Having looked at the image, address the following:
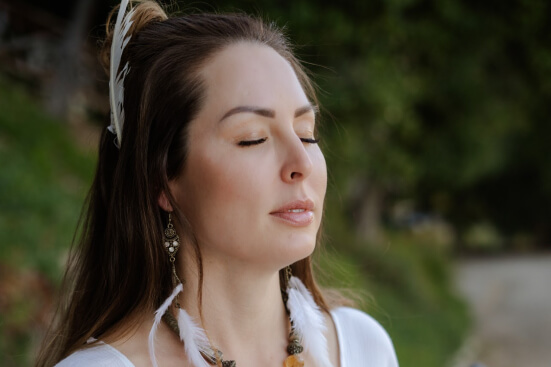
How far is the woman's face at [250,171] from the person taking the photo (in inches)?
66.8

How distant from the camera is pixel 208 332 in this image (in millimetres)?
1854

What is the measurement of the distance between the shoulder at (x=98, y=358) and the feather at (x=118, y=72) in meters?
0.58

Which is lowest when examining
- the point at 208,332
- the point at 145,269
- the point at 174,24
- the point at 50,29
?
the point at 208,332

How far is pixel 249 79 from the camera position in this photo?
1758 millimetres

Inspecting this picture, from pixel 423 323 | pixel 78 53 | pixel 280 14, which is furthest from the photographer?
pixel 423 323

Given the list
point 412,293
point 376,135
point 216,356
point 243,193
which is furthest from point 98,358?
point 412,293

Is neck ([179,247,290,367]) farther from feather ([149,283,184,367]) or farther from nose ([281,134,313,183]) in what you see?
nose ([281,134,313,183])

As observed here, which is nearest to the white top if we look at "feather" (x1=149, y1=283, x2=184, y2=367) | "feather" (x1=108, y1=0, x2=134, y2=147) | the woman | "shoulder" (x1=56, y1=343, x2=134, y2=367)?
the woman

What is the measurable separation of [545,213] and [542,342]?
1464 centimetres

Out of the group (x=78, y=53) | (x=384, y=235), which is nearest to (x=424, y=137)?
(x=384, y=235)

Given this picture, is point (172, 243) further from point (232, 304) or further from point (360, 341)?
point (360, 341)

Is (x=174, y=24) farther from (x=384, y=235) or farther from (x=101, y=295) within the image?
(x=384, y=235)

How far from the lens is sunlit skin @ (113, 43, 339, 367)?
1702mm

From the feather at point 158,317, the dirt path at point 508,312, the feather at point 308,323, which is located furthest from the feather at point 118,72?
the dirt path at point 508,312
